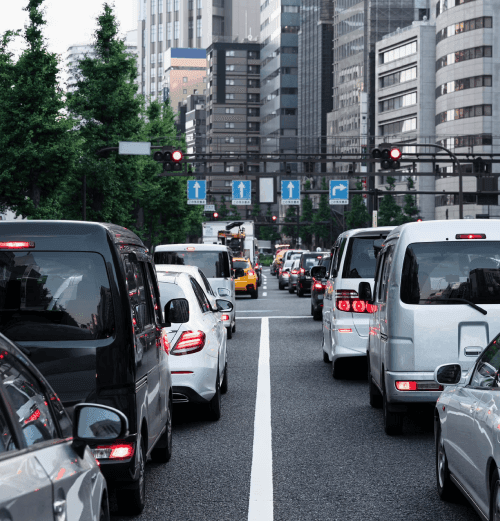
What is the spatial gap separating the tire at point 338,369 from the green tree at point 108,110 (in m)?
35.9

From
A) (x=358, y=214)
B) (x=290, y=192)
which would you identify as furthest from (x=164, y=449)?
(x=358, y=214)

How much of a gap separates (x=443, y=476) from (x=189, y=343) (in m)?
3.52

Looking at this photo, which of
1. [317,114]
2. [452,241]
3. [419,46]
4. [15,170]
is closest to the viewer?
[452,241]

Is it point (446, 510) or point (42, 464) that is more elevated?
point (42, 464)

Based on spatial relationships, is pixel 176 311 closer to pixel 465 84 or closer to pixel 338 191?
pixel 338 191

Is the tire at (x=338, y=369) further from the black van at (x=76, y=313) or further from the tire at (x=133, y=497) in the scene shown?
the black van at (x=76, y=313)

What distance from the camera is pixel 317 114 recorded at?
146750mm

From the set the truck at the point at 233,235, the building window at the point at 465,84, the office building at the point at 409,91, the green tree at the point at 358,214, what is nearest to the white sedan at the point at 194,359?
the truck at the point at 233,235

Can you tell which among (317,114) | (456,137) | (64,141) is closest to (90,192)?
(64,141)

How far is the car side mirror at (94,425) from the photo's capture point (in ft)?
11.2

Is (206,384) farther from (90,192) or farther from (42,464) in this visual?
(90,192)

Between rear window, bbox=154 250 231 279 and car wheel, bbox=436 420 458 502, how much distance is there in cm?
1508

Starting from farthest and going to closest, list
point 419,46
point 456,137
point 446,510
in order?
point 419,46 → point 456,137 → point 446,510

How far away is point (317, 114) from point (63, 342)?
470 feet
